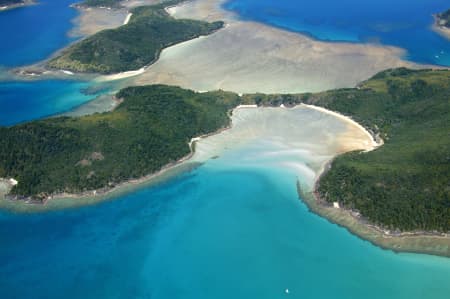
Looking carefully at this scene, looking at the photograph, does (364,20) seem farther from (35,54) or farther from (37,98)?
(37,98)

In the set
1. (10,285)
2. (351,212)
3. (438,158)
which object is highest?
(438,158)

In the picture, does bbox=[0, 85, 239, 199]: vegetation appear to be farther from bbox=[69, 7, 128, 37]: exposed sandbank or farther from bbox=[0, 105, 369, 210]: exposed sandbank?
bbox=[69, 7, 128, 37]: exposed sandbank

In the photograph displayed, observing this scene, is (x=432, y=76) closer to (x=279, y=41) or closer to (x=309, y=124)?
(x=309, y=124)

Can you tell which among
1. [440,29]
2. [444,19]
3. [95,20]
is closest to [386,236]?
[440,29]

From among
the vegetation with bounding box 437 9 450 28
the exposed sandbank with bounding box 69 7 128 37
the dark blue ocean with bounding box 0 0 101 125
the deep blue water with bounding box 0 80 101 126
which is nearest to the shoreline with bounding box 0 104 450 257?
the deep blue water with bounding box 0 80 101 126

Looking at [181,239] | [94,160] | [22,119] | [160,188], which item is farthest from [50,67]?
[181,239]

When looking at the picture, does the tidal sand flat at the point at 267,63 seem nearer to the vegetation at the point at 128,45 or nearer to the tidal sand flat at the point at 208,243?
the vegetation at the point at 128,45

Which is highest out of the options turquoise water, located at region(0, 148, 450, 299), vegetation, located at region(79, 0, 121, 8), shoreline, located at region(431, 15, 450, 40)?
shoreline, located at region(431, 15, 450, 40)
